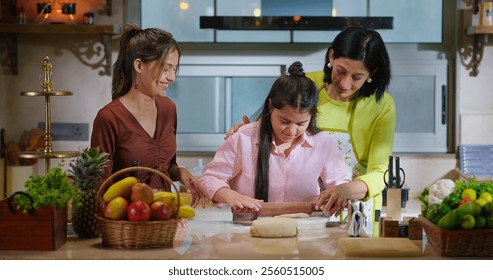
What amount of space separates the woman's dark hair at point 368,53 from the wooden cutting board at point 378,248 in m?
1.08

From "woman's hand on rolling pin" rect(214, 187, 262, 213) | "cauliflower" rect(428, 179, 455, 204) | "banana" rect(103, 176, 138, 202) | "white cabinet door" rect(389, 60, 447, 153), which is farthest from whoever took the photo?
"white cabinet door" rect(389, 60, 447, 153)

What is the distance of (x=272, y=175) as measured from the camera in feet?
11.8

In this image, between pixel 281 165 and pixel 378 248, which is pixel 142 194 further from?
pixel 281 165

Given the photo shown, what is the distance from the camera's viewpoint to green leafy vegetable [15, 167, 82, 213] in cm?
268

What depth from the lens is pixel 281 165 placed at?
361 cm

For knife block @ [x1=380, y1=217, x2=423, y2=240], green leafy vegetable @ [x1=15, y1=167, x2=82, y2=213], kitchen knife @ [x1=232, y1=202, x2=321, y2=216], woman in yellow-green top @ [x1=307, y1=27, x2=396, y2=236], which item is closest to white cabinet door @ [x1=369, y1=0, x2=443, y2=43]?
woman in yellow-green top @ [x1=307, y1=27, x2=396, y2=236]

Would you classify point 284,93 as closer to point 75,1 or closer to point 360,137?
point 360,137

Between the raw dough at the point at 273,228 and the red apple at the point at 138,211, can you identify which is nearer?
the red apple at the point at 138,211

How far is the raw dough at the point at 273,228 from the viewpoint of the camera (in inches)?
114

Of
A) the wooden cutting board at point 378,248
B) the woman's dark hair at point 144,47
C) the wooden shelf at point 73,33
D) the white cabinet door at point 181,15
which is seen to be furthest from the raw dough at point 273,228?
the white cabinet door at point 181,15

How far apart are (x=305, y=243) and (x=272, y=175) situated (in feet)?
2.68

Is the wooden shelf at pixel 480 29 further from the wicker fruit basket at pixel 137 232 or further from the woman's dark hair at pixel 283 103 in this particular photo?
the wicker fruit basket at pixel 137 232

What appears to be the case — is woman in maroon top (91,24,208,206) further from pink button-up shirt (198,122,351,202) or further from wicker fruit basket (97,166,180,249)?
wicker fruit basket (97,166,180,249)

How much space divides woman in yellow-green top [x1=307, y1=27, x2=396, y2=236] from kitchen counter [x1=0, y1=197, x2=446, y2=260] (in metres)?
0.67
